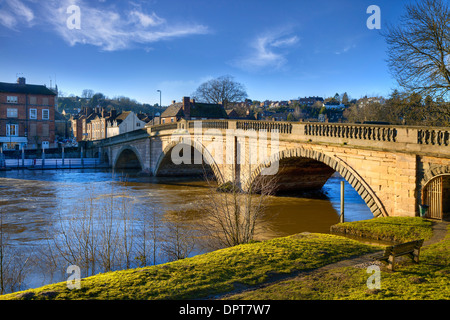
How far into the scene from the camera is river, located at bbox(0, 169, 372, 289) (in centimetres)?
1522

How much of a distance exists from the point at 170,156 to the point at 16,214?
61.3 feet

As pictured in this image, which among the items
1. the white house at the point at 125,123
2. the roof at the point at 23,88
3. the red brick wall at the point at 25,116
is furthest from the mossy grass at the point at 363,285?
the white house at the point at 125,123

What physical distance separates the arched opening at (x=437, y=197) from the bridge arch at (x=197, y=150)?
619 inches

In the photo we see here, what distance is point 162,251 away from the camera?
11.7 m

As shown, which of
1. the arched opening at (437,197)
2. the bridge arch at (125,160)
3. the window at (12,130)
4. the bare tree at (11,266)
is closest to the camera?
the bare tree at (11,266)

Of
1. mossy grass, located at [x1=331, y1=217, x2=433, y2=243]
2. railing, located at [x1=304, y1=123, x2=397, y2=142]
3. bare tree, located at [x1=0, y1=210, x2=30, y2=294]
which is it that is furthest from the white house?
mossy grass, located at [x1=331, y1=217, x2=433, y2=243]

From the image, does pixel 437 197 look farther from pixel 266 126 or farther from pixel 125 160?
pixel 125 160

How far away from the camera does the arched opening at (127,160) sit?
4762 cm

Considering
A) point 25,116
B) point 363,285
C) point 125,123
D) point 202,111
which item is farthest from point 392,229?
point 125,123

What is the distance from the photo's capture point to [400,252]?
278 inches

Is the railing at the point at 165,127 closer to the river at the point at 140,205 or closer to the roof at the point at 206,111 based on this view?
the river at the point at 140,205

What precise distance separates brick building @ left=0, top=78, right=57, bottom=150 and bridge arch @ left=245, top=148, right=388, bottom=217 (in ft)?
146
